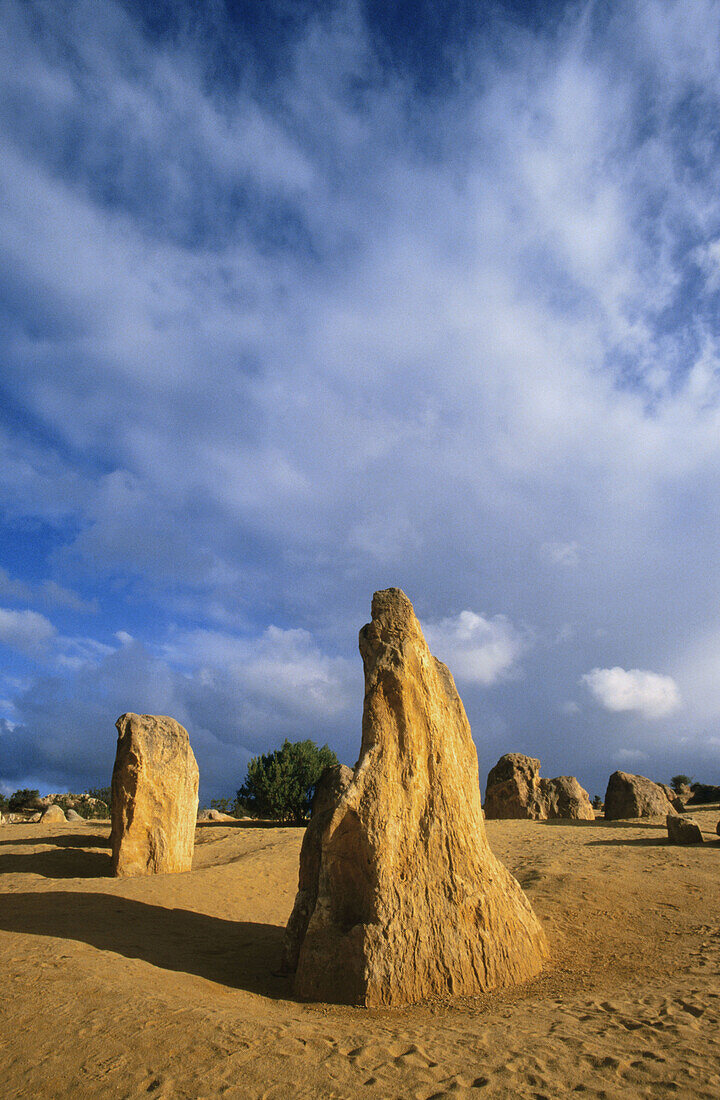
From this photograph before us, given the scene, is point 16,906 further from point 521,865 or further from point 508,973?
Answer: point 521,865

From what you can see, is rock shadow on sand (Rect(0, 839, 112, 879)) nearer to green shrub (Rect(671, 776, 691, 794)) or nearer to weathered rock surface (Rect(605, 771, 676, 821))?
weathered rock surface (Rect(605, 771, 676, 821))

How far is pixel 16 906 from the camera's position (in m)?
9.78

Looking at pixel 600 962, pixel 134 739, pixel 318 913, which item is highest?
pixel 134 739

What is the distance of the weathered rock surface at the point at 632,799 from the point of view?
71.2 feet

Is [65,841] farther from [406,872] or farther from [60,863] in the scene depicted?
[406,872]

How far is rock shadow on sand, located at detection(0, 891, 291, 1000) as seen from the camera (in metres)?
7.21

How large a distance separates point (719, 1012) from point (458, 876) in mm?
2478

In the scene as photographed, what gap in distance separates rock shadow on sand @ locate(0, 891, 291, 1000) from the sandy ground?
1.7 inches

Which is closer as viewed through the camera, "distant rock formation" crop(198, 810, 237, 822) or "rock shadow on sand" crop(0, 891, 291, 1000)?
"rock shadow on sand" crop(0, 891, 291, 1000)

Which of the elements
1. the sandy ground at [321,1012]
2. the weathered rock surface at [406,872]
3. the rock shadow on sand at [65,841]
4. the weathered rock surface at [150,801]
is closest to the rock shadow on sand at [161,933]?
the sandy ground at [321,1012]

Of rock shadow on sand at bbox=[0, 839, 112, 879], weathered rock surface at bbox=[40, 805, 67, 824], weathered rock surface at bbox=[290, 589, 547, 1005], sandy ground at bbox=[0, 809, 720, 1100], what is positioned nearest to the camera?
sandy ground at bbox=[0, 809, 720, 1100]

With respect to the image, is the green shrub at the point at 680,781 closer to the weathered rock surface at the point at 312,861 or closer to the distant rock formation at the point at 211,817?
the distant rock formation at the point at 211,817

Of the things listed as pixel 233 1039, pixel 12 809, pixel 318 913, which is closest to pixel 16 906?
pixel 318 913

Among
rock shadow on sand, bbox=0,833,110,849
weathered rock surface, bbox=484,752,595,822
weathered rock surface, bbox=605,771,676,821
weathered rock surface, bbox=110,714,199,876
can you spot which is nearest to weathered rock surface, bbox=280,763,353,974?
weathered rock surface, bbox=110,714,199,876
